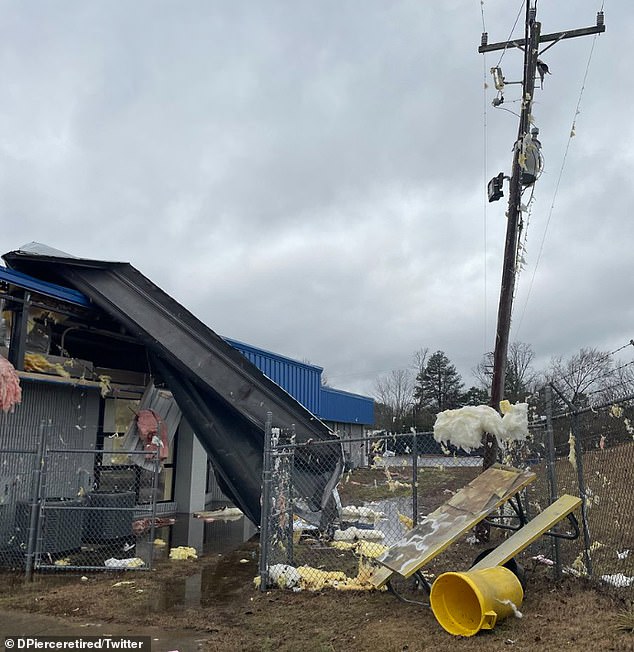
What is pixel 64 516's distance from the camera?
9.25 metres

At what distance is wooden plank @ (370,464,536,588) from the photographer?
240 inches

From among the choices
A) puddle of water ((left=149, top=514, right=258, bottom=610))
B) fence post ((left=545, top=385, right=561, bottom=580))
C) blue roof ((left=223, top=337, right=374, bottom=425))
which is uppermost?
blue roof ((left=223, top=337, right=374, bottom=425))

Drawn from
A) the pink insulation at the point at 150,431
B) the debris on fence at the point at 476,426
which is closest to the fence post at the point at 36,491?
the pink insulation at the point at 150,431

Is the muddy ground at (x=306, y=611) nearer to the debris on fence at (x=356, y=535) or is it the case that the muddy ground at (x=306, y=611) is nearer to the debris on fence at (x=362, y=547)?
the debris on fence at (x=362, y=547)

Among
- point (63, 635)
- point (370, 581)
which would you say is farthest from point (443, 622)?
point (63, 635)

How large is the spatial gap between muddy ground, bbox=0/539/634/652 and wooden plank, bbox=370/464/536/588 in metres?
0.48

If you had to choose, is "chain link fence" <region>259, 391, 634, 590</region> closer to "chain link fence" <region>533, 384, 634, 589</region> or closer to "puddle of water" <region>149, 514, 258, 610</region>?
"chain link fence" <region>533, 384, 634, 589</region>

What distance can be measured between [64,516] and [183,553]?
1.92 metres

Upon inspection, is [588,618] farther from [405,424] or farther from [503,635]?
[405,424]

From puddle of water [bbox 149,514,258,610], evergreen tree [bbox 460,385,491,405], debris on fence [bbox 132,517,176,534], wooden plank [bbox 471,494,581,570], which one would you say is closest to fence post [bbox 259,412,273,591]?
puddle of water [bbox 149,514,258,610]

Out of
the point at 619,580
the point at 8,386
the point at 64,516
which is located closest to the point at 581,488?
the point at 619,580

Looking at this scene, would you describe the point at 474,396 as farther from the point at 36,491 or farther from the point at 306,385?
the point at 36,491

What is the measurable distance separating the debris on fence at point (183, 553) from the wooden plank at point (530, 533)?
503 cm

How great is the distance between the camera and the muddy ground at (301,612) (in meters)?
4.99
